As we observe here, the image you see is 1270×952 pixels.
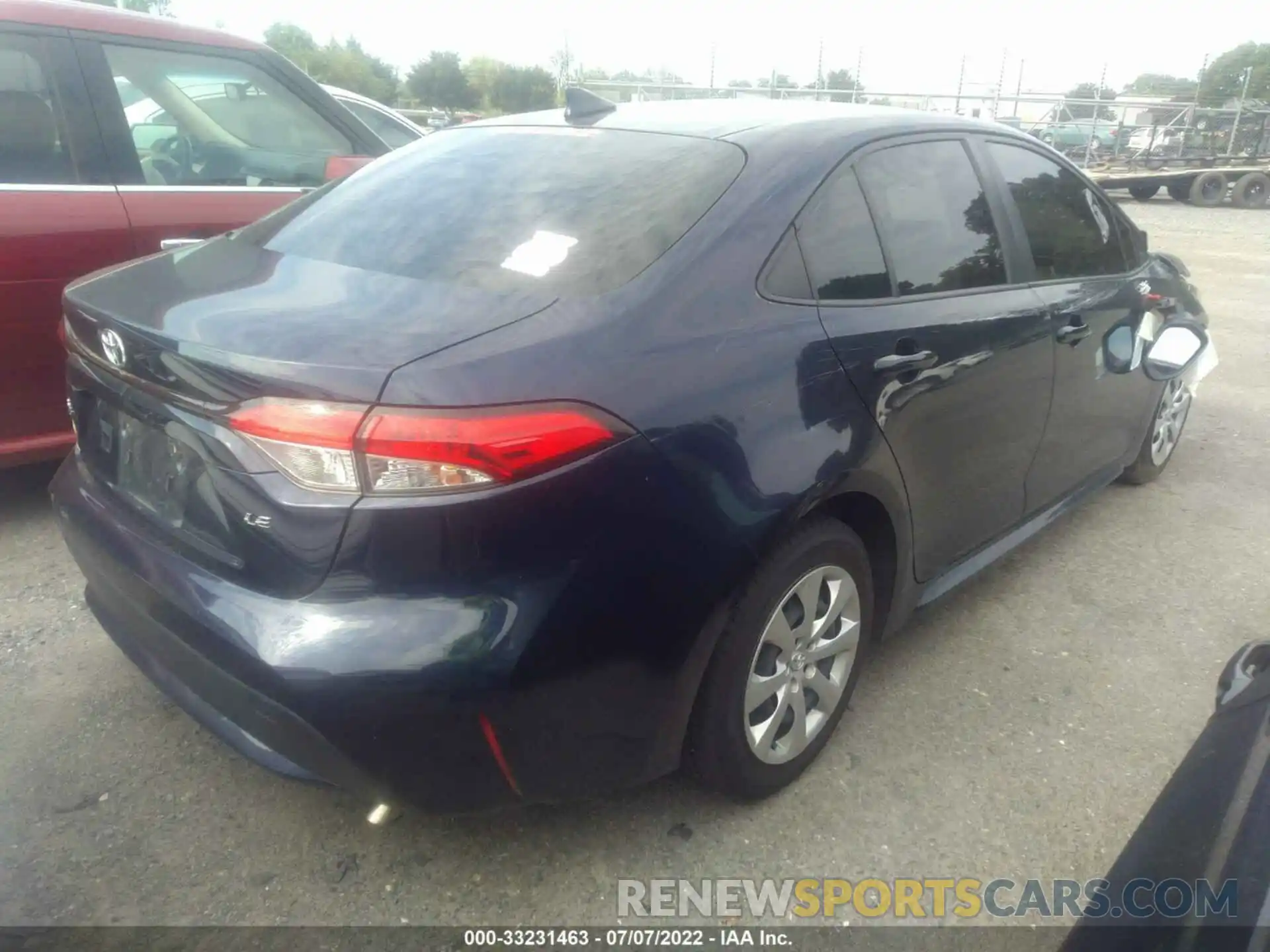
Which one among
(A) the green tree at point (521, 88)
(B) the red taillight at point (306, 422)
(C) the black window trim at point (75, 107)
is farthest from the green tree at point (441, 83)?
(B) the red taillight at point (306, 422)

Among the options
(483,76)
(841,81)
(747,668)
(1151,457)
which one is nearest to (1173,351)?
(1151,457)

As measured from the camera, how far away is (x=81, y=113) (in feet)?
11.5

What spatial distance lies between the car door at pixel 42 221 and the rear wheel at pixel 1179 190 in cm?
2070

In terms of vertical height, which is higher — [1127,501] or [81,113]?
[81,113]

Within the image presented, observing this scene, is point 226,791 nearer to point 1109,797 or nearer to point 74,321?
point 74,321

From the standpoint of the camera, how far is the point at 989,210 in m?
2.92

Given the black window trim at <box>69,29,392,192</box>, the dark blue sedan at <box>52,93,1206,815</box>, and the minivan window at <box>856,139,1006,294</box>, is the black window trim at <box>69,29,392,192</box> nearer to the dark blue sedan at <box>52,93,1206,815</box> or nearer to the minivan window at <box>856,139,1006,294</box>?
the dark blue sedan at <box>52,93,1206,815</box>

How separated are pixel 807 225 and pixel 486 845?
162cm

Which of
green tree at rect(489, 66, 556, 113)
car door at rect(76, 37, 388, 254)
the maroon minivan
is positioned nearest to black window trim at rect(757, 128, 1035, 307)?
the maroon minivan

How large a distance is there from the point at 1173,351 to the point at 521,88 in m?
33.4

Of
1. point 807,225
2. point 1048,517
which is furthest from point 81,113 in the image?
point 1048,517

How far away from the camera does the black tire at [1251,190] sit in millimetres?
19109

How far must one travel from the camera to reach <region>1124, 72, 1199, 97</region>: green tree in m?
28.8

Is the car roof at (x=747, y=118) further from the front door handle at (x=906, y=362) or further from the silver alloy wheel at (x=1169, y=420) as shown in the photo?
the silver alloy wheel at (x=1169, y=420)
